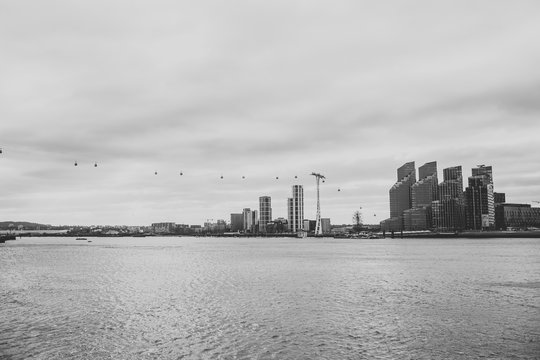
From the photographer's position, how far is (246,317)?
39219 millimetres

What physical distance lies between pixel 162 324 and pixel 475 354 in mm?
21492

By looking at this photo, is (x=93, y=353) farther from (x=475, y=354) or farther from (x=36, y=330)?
(x=475, y=354)

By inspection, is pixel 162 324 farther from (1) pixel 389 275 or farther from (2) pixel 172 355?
(1) pixel 389 275

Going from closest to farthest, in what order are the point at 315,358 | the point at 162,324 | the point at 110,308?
the point at 315,358
the point at 162,324
the point at 110,308

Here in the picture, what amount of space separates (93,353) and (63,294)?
94.1 ft

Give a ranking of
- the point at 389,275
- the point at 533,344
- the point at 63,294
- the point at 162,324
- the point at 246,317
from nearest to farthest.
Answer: the point at 533,344 < the point at 162,324 < the point at 246,317 < the point at 63,294 < the point at 389,275

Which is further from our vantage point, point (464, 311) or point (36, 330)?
point (464, 311)

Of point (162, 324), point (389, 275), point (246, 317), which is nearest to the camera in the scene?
point (162, 324)

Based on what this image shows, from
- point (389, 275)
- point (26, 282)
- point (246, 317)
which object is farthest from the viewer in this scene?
point (389, 275)

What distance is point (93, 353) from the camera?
28094 millimetres

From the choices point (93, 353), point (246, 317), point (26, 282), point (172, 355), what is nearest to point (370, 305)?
point (246, 317)

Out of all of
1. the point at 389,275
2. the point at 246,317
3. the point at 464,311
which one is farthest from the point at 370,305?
the point at 389,275

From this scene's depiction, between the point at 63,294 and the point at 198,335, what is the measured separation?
27632 mm

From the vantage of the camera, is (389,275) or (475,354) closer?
(475,354)
